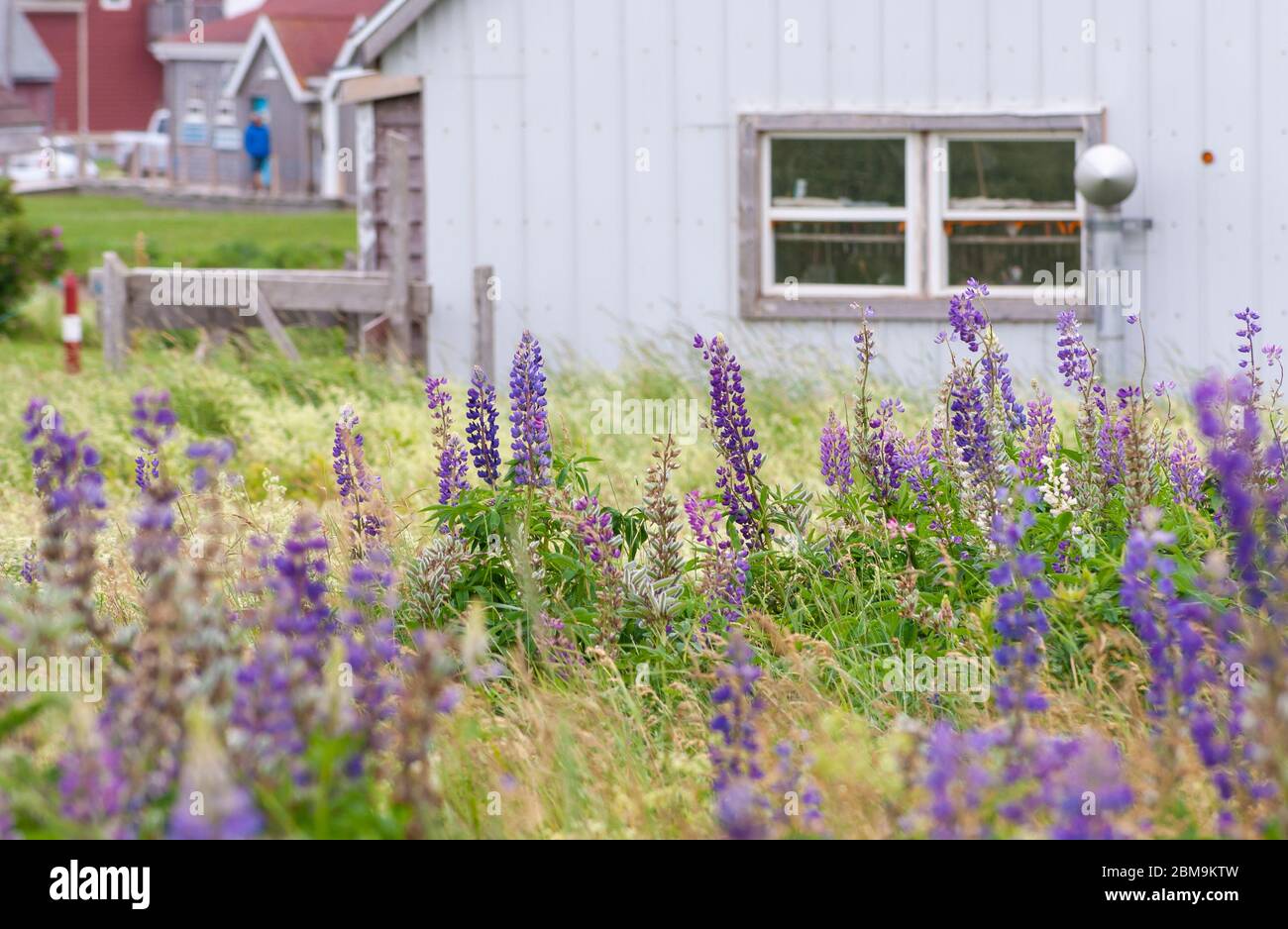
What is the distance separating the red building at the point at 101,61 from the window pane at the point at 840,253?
54430 mm

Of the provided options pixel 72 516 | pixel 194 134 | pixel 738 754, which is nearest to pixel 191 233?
pixel 194 134

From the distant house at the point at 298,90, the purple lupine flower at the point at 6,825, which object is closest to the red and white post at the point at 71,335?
the purple lupine flower at the point at 6,825

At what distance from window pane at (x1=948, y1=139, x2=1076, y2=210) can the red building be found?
55.0m

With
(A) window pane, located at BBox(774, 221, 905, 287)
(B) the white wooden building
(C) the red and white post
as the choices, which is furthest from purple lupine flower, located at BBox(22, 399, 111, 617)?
(C) the red and white post

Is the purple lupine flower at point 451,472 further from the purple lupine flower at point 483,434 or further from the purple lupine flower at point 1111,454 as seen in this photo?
the purple lupine flower at point 1111,454

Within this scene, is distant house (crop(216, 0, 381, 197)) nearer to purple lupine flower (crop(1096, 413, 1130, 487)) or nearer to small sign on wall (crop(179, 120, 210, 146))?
small sign on wall (crop(179, 120, 210, 146))

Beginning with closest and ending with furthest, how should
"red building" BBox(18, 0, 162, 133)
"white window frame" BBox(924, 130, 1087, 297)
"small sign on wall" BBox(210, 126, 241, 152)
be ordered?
"white window frame" BBox(924, 130, 1087, 297), "small sign on wall" BBox(210, 126, 241, 152), "red building" BBox(18, 0, 162, 133)

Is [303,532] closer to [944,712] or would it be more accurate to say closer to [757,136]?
[944,712]

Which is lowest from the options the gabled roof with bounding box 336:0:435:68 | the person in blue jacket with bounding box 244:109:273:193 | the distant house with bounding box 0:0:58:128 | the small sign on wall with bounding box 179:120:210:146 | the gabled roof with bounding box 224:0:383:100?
the gabled roof with bounding box 336:0:435:68

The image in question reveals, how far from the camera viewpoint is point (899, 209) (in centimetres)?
1255

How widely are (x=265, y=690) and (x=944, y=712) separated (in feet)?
7.35

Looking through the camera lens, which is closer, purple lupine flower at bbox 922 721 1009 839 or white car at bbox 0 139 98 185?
purple lupine flower at bbox 922 721 1009 839

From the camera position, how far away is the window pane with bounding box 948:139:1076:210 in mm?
12398
